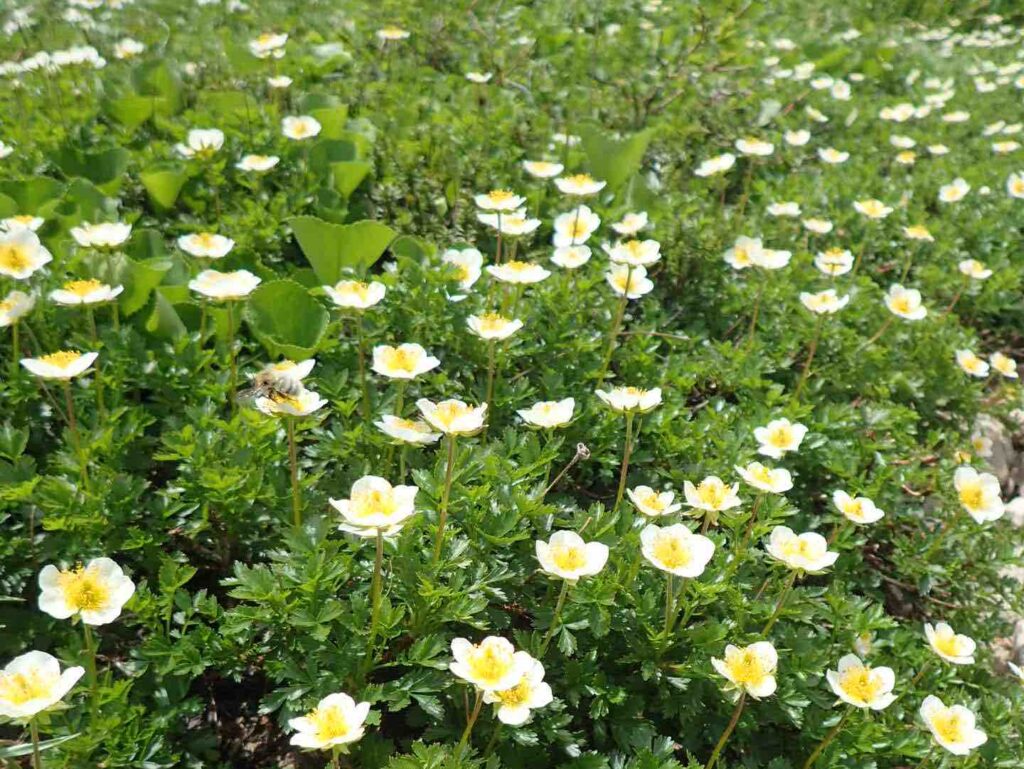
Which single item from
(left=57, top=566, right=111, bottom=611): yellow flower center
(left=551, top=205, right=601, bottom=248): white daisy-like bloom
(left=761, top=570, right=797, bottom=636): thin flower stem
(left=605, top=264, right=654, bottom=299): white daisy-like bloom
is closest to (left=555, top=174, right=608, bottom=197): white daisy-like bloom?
(left=551, top=205, right=601, bottom=248): white daisy-like bloom

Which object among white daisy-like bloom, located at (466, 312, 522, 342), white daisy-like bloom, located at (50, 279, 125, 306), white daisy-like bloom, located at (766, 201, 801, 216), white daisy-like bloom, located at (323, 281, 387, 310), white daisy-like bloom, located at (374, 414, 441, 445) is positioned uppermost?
white daisy-like bloom, located at (50, 279, 125, 306)

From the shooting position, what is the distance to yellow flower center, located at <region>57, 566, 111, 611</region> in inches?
66.3

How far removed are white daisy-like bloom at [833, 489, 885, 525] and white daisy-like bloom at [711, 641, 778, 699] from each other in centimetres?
53

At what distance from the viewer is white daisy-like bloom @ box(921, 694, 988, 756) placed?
1.87 m

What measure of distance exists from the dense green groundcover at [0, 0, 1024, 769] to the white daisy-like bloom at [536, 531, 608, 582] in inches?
5.1

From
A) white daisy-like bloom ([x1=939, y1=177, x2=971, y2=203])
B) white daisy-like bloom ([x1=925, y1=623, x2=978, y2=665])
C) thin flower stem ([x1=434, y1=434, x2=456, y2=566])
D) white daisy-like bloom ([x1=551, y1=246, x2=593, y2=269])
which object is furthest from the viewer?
white daisy-like bloom ([x1=939, y1=177, x2=971, y2=203])

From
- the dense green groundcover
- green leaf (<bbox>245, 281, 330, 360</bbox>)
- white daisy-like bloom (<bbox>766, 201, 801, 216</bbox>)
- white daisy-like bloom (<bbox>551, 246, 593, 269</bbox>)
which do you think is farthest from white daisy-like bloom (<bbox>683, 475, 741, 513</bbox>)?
white daisy-like bloom (<bbox>766, 201, 801, 216</bbox>)

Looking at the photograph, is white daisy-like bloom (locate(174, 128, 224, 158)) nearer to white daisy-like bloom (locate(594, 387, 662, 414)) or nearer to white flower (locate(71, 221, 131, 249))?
white flower (locate(71, 221, 131, 249))

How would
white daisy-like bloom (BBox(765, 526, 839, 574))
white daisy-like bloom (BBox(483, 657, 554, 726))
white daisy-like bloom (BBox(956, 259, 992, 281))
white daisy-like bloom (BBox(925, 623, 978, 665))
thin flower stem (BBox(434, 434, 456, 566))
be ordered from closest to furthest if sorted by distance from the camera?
white daisy-like bloom (BBox(483, 657, 554, 726))
thin flower stem (BBox(434, 434, 456, 566))
white daisy-like bloom (BBox(765, 526, 839, 574))
white daisy-like bloom (BBox(925, 623, 978, 665))
white daisy-like bloom (BBox(956, 259, 992, 281))

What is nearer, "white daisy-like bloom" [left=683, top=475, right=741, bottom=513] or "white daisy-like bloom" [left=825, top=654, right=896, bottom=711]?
"white daisy-like bloom" [left=825, top=654, right=896, bottom=711]

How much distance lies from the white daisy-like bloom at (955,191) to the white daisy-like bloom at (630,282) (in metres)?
2.16

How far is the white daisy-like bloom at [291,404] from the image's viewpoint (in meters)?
1.89

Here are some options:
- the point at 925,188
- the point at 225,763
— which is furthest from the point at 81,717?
the point at 925,188

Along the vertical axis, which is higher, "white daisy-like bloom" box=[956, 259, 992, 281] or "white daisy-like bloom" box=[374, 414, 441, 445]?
"white daisy-like bloom" box=[374, 414, 441, 445]
